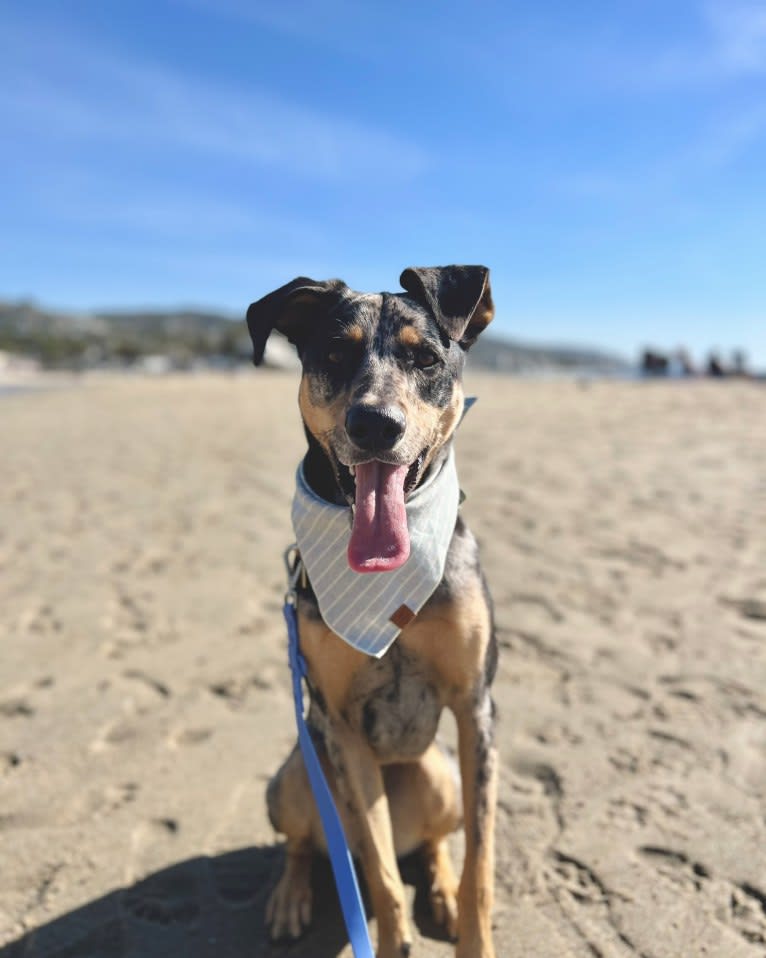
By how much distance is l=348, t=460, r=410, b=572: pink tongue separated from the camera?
8.66 ft

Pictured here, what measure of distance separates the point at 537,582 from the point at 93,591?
385cm

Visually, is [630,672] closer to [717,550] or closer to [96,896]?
[717,550]

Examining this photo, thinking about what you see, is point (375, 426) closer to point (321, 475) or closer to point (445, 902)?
point (321, 475)

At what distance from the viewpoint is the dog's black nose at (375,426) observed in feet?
8.34

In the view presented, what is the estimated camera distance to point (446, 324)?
299 cm

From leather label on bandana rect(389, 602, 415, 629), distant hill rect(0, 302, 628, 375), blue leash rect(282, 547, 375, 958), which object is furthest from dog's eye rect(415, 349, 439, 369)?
distant hill rect(0, 302, 628, 375)

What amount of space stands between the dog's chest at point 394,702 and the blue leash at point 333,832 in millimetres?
207

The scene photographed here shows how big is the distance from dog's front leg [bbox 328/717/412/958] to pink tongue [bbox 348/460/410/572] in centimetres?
75

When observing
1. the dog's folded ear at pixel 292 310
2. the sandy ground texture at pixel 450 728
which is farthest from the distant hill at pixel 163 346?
the dog's folded ear at pixel 292 310

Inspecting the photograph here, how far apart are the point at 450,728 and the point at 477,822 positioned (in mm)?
1867

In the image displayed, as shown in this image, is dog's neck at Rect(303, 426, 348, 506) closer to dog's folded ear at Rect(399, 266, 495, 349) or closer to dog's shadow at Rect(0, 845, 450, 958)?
dog's folded ear at Rect(399, 266, 495, 349)

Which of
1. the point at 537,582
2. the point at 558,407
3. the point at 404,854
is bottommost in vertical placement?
the point at 404,854

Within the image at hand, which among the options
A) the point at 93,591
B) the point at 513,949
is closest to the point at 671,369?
the point at 93,591

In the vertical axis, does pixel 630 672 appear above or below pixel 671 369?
below
